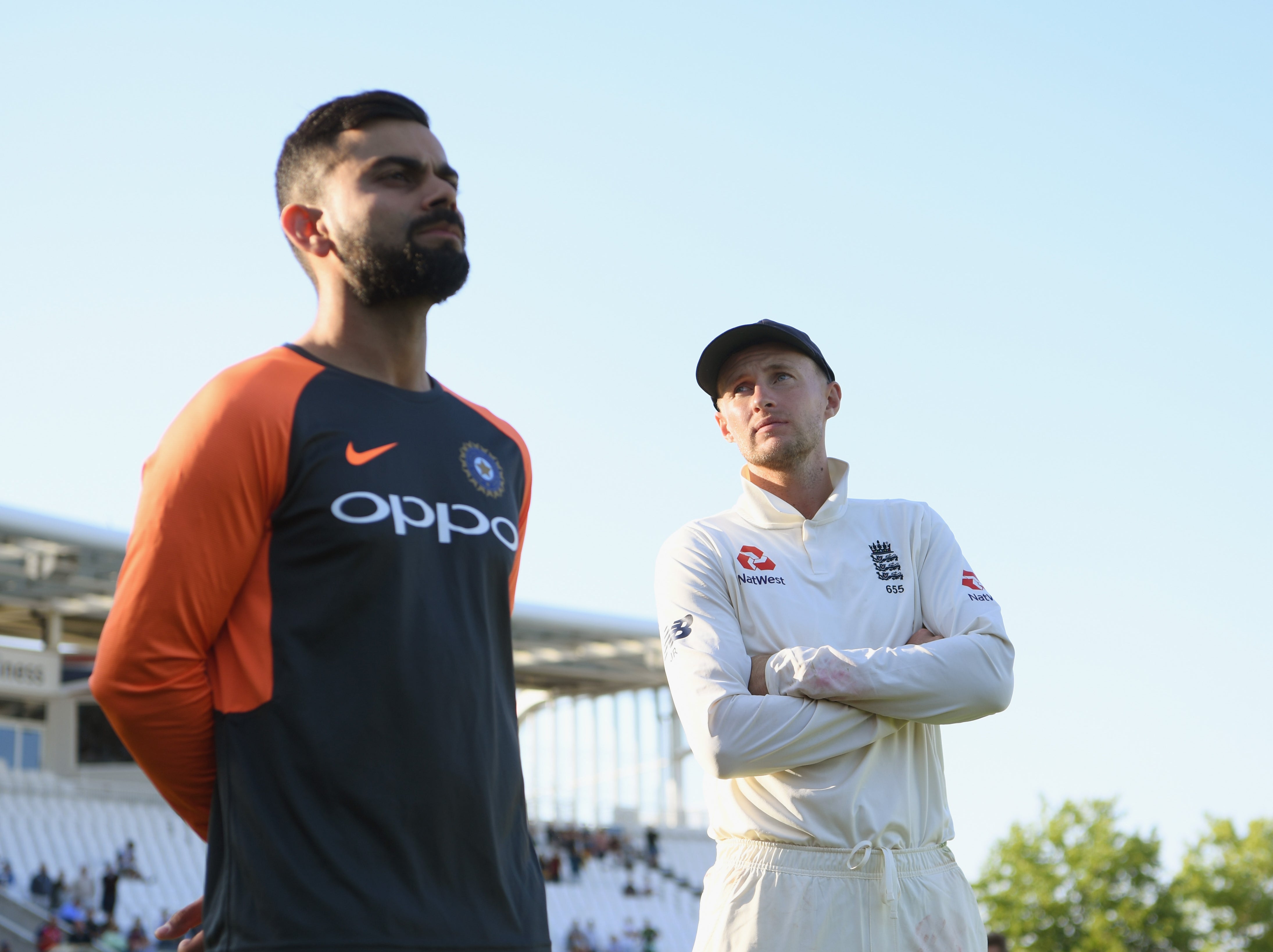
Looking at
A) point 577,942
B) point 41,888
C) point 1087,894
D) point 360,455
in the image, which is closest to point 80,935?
point 41,888

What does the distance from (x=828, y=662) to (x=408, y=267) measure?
5.09ft

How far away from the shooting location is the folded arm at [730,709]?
3.34 meters

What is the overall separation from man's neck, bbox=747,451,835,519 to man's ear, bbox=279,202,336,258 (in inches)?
66.3

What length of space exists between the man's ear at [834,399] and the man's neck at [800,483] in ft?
0.63

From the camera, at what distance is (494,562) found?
249cm

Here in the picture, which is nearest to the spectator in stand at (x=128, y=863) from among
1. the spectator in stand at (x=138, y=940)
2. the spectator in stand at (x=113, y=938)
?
the spectator in stand at (x=113, y=938)

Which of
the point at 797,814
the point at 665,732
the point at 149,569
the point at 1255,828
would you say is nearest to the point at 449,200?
the point at 149,569

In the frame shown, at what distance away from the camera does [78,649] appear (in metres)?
39.8

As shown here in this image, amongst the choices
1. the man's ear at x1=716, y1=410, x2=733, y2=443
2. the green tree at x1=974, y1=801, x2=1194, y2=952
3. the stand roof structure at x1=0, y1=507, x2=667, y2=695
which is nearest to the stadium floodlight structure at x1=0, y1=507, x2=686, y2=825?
the stand roof structure at x1=0, y1=507, x2=667, y2=695

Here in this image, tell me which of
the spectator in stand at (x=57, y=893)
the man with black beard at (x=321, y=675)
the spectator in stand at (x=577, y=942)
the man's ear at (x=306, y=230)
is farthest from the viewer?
the spectator in stand at (x=577, y=942)

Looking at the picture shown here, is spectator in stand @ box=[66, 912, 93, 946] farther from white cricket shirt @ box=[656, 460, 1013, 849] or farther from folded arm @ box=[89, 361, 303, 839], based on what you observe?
folded arm @ box=[89, 361, 303, 839]

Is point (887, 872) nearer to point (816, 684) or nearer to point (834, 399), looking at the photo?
point (816, 684)

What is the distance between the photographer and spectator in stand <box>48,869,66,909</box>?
21.4 metres

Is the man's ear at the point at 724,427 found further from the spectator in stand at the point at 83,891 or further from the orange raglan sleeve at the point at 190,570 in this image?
the spectator in stand at the point at 83,891
